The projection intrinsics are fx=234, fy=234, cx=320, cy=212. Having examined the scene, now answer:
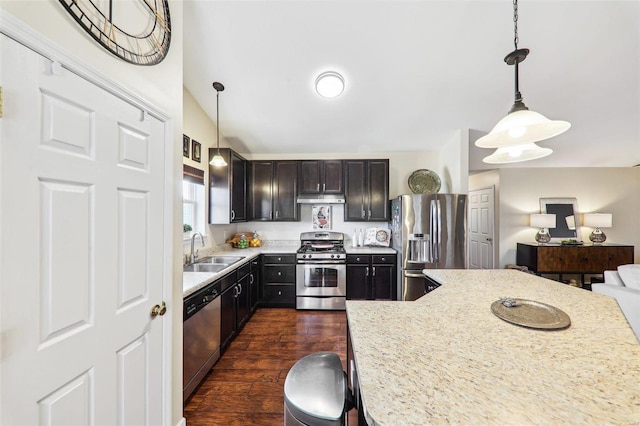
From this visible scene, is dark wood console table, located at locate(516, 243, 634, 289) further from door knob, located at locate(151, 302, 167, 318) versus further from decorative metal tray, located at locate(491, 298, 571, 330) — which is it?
door knob, located at locate(151, 302, 167, 318)

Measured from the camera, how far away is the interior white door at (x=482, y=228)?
17.3 feet

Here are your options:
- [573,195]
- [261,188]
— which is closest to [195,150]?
[261,188]

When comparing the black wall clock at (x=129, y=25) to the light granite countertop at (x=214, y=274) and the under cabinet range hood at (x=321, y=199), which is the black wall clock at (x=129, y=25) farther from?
the under cabinet range hood at (x=321, y=199)

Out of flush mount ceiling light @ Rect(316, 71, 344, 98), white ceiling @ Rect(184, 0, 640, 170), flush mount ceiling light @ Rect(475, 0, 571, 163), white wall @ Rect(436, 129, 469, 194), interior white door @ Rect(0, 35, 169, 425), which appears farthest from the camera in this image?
white wall @ Rect(436, 129, 469, 194)

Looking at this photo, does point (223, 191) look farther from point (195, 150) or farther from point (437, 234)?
point (437, 234)

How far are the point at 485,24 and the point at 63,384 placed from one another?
3.51m

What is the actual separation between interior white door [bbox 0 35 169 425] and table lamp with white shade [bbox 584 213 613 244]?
7444mm

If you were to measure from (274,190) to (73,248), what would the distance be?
3048 mm

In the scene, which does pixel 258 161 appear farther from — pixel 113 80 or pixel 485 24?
pixel 485 24

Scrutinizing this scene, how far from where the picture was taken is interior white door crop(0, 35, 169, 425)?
73cm

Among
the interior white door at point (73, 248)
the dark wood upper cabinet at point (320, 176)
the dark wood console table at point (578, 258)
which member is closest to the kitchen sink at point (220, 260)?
the dark wood upper cabinet at point (320, 176)

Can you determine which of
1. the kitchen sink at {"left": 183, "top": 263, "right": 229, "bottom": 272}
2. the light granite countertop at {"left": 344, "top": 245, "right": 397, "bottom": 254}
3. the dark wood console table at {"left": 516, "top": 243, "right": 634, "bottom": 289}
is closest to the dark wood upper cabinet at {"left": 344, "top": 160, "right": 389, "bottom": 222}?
the light granite countertop at {"left": 344, "top": 245, "right": 397, "bottom": 254}

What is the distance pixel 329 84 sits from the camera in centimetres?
268

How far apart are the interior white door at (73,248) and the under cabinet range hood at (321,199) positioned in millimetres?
2617
